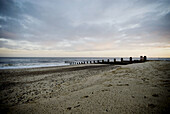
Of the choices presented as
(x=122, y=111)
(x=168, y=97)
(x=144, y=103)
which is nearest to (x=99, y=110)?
(x=122, y=111)

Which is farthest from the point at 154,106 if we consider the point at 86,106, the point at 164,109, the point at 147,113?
the point at 86,106

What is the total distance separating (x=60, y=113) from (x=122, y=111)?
5.16 ft

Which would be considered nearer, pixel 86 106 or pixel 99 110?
pixel 99 110

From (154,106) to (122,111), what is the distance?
808 millimetres

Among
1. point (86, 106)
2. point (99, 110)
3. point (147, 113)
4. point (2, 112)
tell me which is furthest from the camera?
point (2, 112)

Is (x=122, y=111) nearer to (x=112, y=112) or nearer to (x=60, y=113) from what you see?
(x=112, y=112)

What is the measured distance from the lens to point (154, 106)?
6.47 feet

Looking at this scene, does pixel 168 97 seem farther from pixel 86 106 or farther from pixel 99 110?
pixel 86 106

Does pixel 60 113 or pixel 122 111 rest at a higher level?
pixel 122 111

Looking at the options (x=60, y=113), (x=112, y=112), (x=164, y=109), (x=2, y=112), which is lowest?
(x=2, y=112)

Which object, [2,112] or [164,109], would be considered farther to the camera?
[2,112]

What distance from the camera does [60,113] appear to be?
214 centimetres

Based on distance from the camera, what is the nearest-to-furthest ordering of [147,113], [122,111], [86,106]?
1. [147,113]
2. [122,111]
3. [86,106]

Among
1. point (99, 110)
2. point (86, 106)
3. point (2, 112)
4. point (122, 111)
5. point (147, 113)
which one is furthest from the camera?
point (2, 112)
